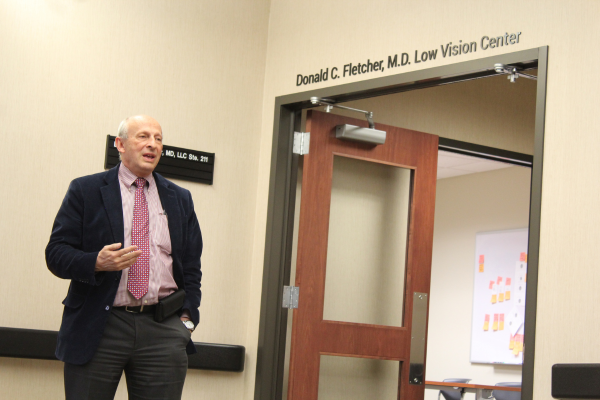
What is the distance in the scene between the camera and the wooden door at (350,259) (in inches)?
152

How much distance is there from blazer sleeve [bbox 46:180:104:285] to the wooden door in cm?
A: 160

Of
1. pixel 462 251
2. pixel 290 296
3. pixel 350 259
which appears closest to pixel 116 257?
pixel 290 296

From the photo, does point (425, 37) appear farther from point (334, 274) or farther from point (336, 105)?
point (334, 274)

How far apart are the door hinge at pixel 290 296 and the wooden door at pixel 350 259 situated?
3 centimetres

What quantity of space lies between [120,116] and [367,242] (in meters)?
1.68

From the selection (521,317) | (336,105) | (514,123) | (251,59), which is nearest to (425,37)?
(336,105)

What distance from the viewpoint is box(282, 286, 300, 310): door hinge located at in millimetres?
3865

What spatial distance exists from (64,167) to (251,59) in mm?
1341

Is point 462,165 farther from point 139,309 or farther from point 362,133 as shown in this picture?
point 139,309

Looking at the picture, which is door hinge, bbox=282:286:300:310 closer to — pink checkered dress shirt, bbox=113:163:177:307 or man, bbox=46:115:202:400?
man, bbox=46:115:202:400

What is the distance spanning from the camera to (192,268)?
283cm

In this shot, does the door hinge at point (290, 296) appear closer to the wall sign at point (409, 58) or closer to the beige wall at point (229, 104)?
the beige wall at point (229, 104)

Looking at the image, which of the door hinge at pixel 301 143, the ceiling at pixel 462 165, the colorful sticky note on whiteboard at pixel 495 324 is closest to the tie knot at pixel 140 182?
the door hinge at pixel 301 143

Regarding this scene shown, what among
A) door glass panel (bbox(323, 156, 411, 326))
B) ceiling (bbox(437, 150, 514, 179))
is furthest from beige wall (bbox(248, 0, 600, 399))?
ceiling (bbox(437, 150, 514, 179))
